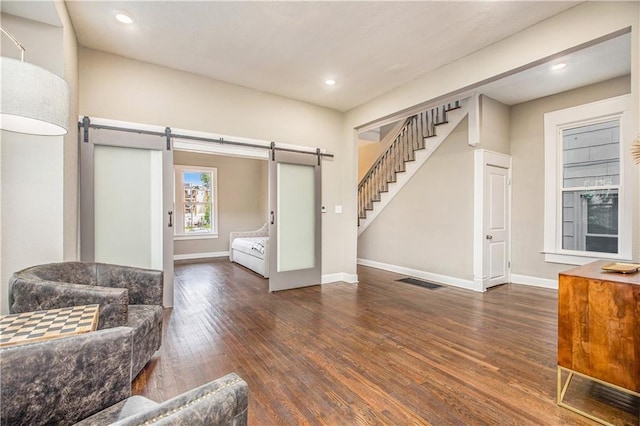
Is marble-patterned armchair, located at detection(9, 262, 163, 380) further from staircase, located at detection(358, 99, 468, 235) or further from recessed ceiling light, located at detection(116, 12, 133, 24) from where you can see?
staircase, located at detection(358, 99, 468, 235)

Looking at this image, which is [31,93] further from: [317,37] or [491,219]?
[491,219]

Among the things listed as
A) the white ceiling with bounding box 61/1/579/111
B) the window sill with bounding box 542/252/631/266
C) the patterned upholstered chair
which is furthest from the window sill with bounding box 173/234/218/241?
the window sill with bounding box 542/252/631/266

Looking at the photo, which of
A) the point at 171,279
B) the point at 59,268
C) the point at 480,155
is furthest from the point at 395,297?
the point at 59,268

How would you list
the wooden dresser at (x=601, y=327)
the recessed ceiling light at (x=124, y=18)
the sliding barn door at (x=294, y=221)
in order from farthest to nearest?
the sliding barn door at (x=294, y=221) < the recessed ceiling light at (x=124, y=18) < the wooden dresser at (x=601, y=327)

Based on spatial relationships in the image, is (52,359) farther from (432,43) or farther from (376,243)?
(376,243)

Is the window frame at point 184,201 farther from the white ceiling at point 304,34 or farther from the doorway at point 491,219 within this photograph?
the doorway at point 491,219

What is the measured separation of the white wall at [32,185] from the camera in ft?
7.45

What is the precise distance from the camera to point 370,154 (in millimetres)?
8633

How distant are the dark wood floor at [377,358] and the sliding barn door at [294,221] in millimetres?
495

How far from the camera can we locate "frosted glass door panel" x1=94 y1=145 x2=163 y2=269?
3398mm

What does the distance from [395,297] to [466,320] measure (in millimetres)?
1103

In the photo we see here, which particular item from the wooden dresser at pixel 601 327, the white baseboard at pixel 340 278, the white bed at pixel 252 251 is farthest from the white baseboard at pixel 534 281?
the white bed at pixel 252 251

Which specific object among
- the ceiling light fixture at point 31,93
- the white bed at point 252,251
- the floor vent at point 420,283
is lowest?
the floor vent at point 420,283

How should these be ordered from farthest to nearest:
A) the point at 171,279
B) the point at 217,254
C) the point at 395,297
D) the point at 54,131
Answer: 1. the point at 217,254
2. the point at 395,297
3. the point at 171,279
4. the point at 54,131
